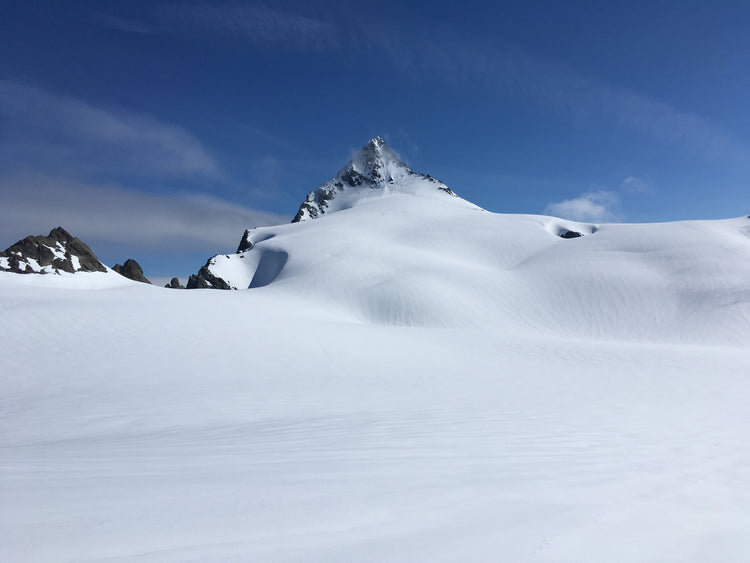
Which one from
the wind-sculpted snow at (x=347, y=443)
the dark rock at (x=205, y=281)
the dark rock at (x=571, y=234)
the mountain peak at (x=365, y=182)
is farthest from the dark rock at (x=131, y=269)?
the mountain peak at (x=365, y=182)

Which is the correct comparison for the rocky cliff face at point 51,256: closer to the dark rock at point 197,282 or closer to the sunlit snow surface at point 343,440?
the sunlit snow surface at point 343,440

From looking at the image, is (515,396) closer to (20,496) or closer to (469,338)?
(20,496)

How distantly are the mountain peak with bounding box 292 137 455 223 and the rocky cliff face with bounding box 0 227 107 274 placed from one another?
64649 mm

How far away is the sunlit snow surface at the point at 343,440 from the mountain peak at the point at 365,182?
73.6m

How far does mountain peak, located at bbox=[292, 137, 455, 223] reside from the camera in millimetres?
91312

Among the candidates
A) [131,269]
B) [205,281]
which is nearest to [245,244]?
Answer: [205,281]

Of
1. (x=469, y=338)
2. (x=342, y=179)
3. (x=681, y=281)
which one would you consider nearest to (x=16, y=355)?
(x=469, y=338)

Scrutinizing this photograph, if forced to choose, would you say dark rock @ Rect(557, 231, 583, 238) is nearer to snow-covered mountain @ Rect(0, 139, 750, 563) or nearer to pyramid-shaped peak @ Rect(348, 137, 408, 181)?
snow-covered mountain @ Rect(0, 139, 750, 563)

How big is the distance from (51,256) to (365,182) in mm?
81027

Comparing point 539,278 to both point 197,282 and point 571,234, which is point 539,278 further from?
point 197,282

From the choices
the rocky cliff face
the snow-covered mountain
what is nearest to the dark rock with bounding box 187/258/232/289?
the rocky cliff face

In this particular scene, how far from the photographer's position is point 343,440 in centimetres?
457

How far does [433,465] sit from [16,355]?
36.9ft

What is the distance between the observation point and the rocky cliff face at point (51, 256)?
2247cm
